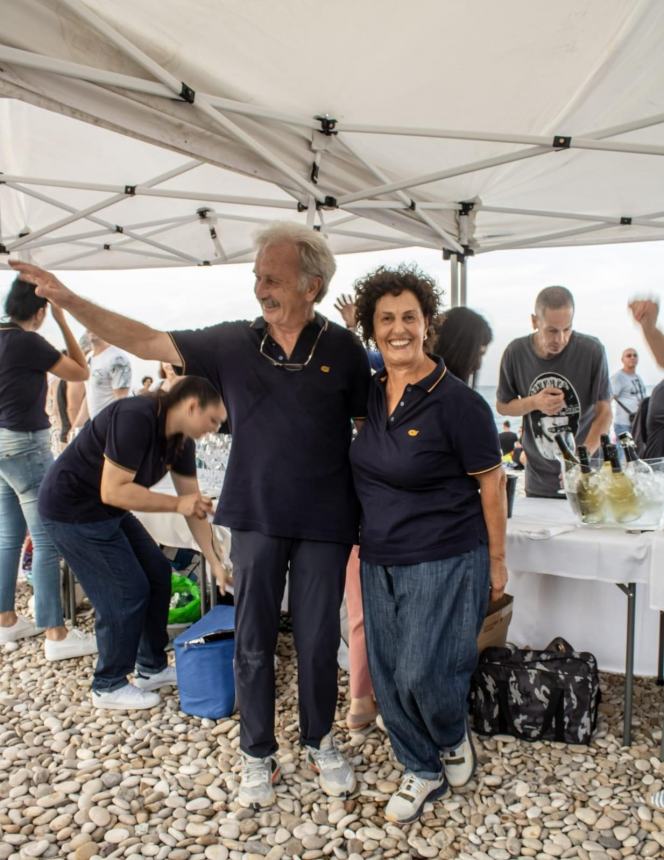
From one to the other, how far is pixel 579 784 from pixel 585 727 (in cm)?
22

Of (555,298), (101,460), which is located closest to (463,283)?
(555,298)

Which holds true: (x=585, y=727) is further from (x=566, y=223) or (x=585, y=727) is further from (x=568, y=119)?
(x=566, y=223)

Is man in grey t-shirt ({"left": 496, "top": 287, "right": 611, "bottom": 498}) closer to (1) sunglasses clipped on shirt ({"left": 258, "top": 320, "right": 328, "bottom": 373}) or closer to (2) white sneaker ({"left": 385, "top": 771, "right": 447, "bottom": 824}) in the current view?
(1) sunglasses clipped on shirt ({"left": 258, "top": 320, "right": 328, "bottom": 373})

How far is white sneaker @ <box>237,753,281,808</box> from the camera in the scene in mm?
1926

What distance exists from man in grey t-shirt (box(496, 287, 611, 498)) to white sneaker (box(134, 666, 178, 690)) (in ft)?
5.90

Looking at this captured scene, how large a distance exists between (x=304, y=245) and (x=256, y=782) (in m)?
1.55

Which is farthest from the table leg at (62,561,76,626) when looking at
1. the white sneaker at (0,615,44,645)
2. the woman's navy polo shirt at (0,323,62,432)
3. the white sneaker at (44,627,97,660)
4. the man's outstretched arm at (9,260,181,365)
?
the man's outstretched arm at (9,260,181,365)

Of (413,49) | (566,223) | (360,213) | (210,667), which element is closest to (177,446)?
(210,667)

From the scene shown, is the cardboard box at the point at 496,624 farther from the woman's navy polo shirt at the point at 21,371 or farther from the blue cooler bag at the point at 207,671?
the woman's navy polo shirt at the point at 21,371

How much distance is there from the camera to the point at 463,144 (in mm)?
3289

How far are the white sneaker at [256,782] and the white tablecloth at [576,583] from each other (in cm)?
100

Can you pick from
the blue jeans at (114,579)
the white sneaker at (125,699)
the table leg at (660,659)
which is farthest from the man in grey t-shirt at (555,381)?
the white sneaker at (125,699)

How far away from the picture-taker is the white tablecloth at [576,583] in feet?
6.79

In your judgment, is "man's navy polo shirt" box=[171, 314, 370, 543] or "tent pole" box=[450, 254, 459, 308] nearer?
"man's navy polo shirt" box=[171, 314, 370, 543]
